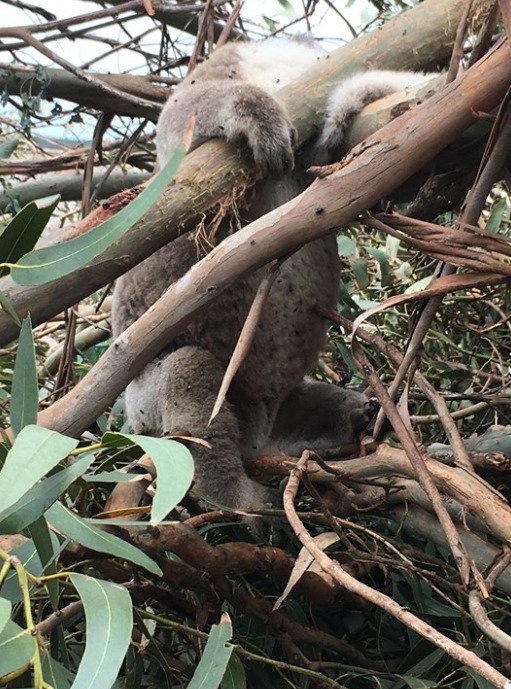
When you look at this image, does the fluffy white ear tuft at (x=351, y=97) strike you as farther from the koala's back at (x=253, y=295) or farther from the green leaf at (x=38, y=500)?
the green leaf at (x=38, y=500)

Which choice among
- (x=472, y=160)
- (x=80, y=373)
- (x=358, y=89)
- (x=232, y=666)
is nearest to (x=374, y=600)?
(x=232, y=666)

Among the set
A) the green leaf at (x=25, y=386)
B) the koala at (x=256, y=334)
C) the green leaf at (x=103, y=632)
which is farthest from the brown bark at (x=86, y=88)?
the green leaf at (x=103, y=632)

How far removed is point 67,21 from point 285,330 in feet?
3.74

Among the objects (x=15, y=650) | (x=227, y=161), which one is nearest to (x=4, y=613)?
(x=15, y=650)

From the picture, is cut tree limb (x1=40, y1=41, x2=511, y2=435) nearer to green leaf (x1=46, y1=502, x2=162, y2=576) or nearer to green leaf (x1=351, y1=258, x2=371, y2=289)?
green leaf (x1=46, y1=502, x2=162, y2=576)

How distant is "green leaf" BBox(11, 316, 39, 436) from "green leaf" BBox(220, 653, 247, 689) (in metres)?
0.56

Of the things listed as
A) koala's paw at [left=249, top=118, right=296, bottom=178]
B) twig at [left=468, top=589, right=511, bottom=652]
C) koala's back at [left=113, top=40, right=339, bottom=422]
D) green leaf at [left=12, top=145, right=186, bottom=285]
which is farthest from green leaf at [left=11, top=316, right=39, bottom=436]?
koala's back at [left=113, top=40, right=339, bottom=422]

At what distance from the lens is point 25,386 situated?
913 millimetres

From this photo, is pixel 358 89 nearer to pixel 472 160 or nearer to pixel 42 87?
pixel 472 160

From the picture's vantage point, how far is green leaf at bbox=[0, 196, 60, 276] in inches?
37.8

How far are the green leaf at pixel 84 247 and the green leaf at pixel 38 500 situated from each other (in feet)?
0.71

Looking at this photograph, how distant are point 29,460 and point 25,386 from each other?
9.1 inches

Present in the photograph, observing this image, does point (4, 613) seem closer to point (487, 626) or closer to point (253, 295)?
point (487, 626)

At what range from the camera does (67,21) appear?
2.34 m
